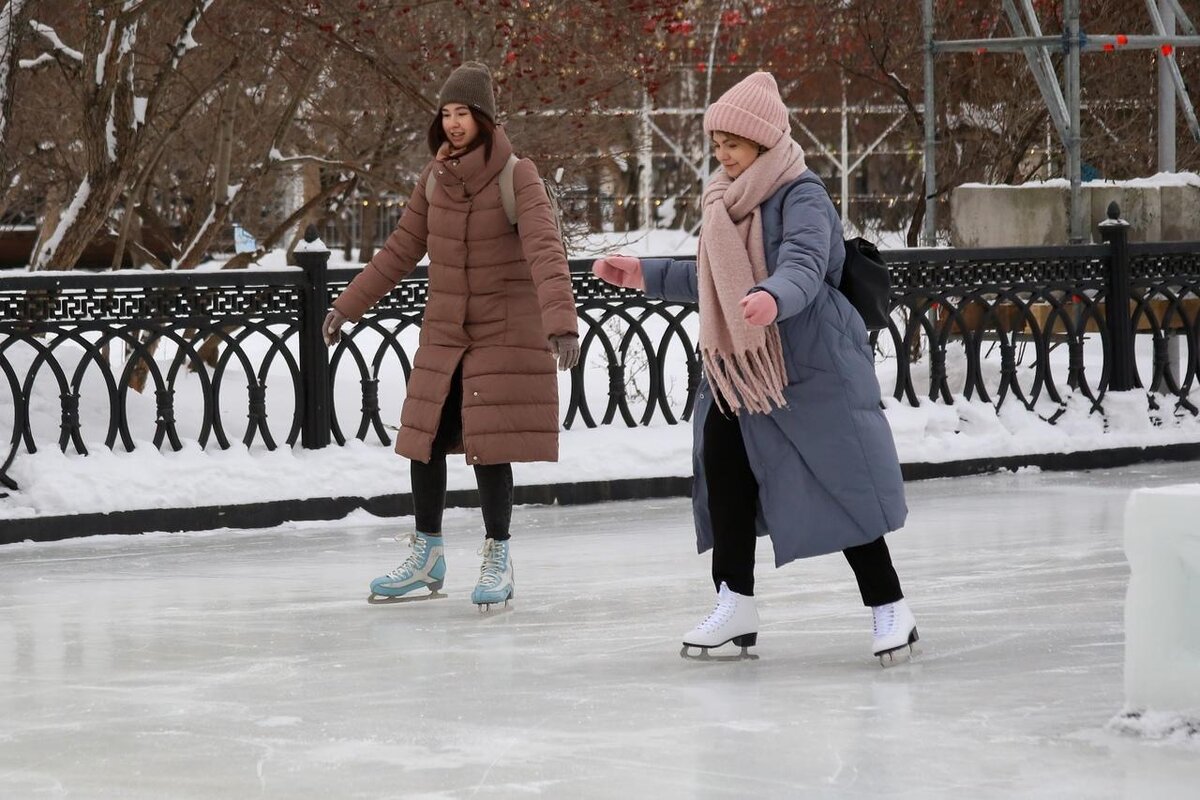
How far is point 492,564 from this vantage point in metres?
7.07

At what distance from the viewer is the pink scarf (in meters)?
5.73

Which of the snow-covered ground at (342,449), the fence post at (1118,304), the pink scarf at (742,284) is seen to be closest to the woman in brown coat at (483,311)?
the pink scarf at (742,284)

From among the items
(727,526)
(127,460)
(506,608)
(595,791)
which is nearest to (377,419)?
(127,460)

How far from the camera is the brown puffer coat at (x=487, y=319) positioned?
6809 mm

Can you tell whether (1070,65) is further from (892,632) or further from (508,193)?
(892,632)

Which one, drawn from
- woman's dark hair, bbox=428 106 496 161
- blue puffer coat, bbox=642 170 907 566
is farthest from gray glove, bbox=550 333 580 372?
blue puffer coat, bbox=642 170 907 566

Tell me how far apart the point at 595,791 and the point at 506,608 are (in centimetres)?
265

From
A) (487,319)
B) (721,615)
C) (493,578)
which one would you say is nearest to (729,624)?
(721,615)

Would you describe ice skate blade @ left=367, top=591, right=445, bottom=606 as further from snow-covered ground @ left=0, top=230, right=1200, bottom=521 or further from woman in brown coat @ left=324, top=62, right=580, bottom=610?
snow-covered ground @ left=0, top=230, right=1200, bottom=521

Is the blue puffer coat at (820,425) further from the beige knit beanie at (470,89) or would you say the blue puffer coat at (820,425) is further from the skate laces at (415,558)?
the skate laces at (415,558)

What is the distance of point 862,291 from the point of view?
230 inches

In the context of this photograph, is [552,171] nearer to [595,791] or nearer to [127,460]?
[127,460]

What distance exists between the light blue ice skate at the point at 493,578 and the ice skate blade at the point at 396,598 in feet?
→ 0.93

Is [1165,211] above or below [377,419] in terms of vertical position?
above
